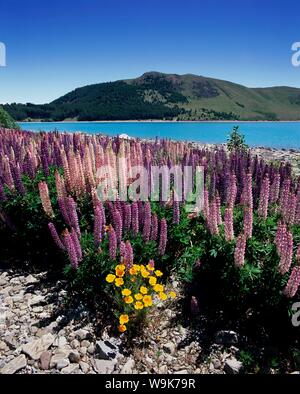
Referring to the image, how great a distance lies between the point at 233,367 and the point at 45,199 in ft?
12.1

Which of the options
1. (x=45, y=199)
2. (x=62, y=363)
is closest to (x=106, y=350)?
(x=62, y=363)

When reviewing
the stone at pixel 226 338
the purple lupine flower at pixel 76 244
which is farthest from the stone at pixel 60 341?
the stone at pixel 226 338

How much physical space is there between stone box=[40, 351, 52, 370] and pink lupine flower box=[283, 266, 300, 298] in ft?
9.79

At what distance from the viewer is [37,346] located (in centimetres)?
454

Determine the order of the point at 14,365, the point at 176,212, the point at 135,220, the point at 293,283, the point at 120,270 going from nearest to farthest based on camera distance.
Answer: the point at 293,283 < the point at 14,365 < the point at 120,270 < the point at 135,220 < the point at 176,212

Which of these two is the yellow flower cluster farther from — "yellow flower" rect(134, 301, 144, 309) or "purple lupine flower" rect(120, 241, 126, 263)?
"purple lupine flower" rect(120, 241, 126, 263)

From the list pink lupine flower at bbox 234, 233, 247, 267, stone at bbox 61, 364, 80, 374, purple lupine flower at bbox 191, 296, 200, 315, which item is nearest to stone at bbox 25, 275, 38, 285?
stone at bbox 61, 364, 80, 374

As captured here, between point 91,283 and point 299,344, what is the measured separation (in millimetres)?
2891

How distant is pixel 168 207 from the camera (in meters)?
6.30

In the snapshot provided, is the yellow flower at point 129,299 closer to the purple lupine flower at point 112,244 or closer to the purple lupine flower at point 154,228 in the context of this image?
the purple lupine flower at point 112,244

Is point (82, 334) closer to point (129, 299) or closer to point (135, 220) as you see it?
point (129, 299)

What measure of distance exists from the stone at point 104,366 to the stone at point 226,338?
141 cm

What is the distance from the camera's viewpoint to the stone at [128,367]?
4268mm
